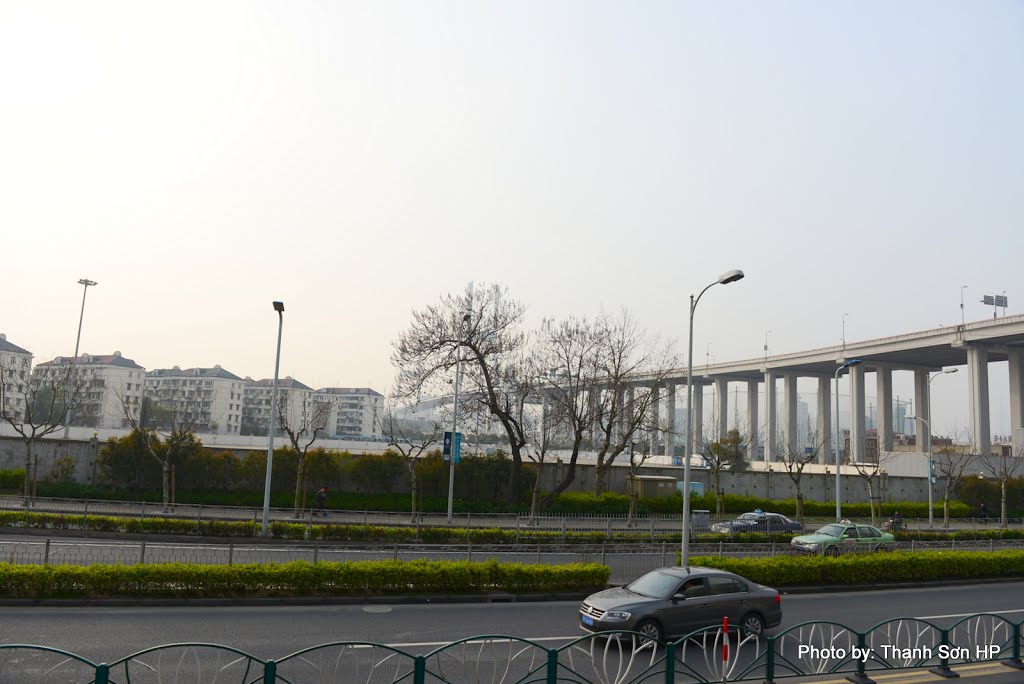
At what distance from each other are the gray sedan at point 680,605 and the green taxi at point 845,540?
14537 mm

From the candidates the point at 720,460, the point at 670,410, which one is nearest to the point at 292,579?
the point at 720,460

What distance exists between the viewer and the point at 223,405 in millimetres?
135500

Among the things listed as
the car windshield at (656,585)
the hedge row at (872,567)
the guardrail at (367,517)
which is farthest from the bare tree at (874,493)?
the car windshield at (656,585)

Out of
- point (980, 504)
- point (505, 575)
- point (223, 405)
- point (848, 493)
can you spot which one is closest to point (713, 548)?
point (505, 575)

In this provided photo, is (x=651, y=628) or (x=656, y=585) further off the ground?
(x=656, y=585)

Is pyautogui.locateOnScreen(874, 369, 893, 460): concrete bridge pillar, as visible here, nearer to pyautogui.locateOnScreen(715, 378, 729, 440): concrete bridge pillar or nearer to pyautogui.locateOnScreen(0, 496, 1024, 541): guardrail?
pyautogui.locateOnScreen(715, 378, 729, 440): concrete bridge pillar

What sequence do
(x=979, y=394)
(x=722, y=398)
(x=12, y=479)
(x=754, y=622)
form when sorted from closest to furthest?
(x=754, y=622), (x=12, y=479), (x=979, y=394), (x=722, y=398)

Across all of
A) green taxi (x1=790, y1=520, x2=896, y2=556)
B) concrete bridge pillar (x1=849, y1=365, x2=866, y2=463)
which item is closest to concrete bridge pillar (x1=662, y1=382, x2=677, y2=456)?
green taxi (x1=790, y1=520, x2=896, y2=556)

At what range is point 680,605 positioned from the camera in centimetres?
1340

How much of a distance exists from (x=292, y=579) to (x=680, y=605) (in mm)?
8793

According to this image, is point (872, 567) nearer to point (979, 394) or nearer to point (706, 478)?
point (706, 478)

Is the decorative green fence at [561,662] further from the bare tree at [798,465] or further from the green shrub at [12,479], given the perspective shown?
the green shrub at [12,479]

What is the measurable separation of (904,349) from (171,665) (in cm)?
8213

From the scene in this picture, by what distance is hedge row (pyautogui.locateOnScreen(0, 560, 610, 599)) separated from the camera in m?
15.6
